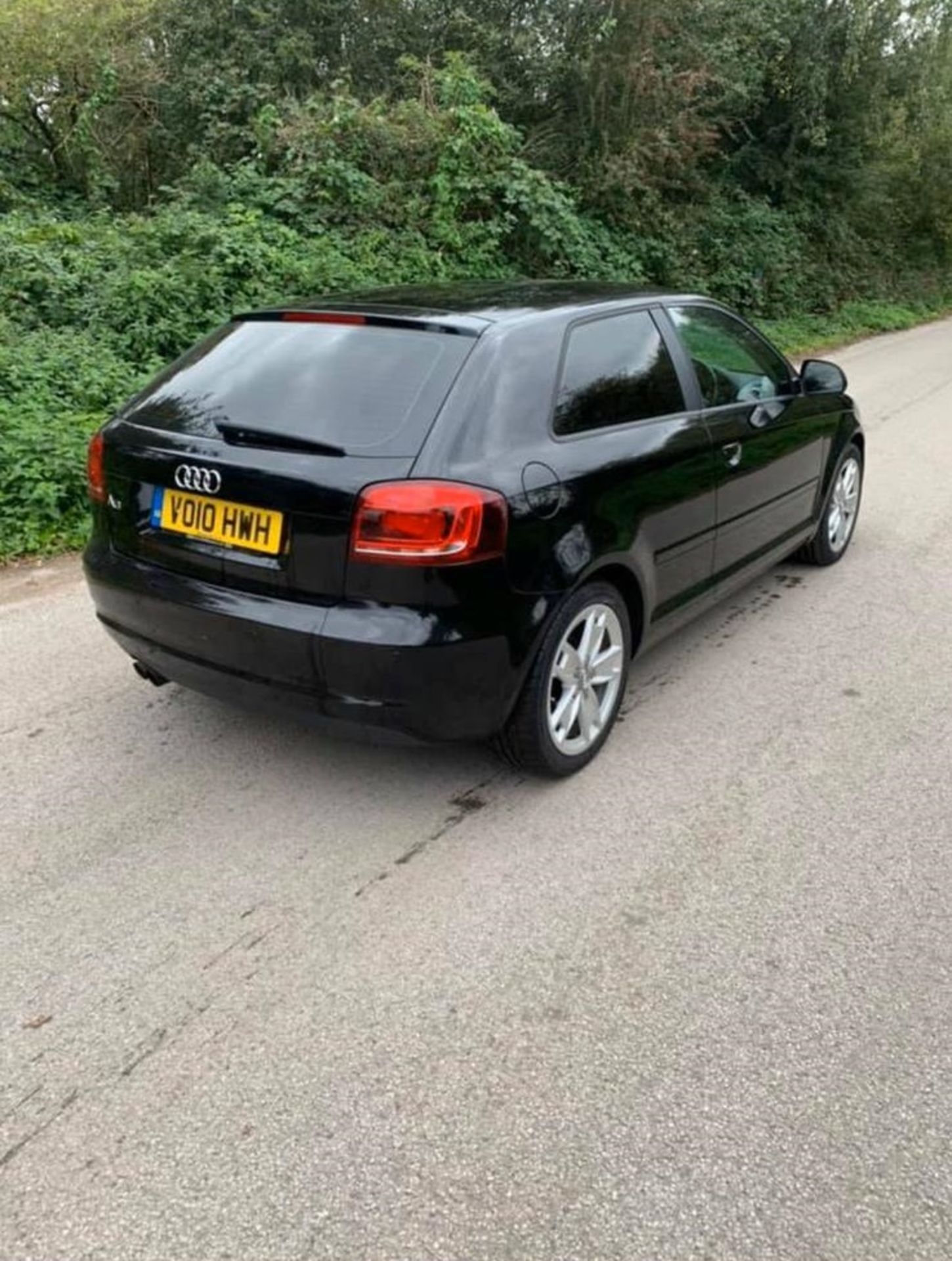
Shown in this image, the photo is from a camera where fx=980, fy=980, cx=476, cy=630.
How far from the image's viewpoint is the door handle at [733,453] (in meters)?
4.00

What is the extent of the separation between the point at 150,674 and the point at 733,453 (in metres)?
2.46

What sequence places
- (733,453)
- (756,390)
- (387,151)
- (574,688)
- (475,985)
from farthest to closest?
(387,151), (756,390), (733,453), (574,688), (475,985)

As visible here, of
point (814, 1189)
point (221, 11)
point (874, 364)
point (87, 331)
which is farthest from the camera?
point (874, 364)

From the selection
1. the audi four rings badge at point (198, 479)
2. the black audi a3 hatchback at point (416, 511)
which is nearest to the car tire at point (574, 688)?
the black audi a3 hatchback at point (416, 511)

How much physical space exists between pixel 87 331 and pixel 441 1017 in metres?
6.65

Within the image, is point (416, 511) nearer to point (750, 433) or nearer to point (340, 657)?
point (340, 657)

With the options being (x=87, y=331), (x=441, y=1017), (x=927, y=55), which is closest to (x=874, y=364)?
(x=927, y=55)

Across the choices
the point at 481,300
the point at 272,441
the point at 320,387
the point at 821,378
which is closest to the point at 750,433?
the point at 821,378

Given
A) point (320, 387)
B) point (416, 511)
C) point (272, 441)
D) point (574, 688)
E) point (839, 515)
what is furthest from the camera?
point (839, 515)

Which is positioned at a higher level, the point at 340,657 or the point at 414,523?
the point at 414,523

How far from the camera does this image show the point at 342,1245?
1.82 metres

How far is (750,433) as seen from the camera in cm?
421

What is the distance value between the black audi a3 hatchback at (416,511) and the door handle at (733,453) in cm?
20

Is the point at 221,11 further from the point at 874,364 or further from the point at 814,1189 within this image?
the point at 814,1189
